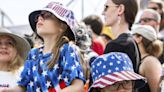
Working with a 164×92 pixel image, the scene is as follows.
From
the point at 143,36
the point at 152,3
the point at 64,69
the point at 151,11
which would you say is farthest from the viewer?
the point at 152,3

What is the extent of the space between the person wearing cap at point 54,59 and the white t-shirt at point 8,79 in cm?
51

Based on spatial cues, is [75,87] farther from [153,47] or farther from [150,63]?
[153,47]

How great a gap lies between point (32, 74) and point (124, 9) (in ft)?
3.70

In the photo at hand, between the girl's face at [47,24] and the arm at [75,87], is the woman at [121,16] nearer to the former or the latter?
the girl's face at [47,24]

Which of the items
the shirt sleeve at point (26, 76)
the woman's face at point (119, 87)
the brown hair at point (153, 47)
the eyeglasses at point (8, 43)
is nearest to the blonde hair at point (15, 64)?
the eyeglasses at point (8, 43)

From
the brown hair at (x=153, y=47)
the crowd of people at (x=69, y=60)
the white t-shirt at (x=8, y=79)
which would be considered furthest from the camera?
the brown hair at (x=153, y=47)

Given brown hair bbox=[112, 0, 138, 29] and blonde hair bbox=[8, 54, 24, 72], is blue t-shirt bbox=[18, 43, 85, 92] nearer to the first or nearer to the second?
blonde hair bbox=[8, 54, 24, 72]

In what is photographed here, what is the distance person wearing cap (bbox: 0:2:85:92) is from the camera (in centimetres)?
326

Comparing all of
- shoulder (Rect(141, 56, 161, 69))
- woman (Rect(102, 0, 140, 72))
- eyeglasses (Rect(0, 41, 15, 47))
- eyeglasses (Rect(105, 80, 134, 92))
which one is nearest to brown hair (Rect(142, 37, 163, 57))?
shoulder (Rect(141, 56, 161, 69))

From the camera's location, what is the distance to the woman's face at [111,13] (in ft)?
13.4

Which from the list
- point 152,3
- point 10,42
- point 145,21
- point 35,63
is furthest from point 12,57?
point 152,3

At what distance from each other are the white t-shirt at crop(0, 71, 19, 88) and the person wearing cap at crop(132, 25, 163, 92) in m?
1.09

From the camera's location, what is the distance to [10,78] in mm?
3996

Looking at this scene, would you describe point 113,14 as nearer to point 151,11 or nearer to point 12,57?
point 12,57
